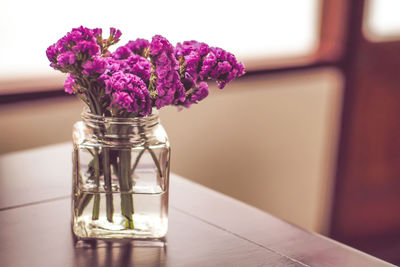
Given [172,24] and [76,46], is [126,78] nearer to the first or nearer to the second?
[76,46]

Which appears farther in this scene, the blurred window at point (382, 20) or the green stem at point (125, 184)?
the blurred window at point (382, 20)

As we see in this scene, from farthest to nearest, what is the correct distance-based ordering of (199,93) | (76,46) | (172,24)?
1. (172,24)
2. (199,93)
3. (76,46)

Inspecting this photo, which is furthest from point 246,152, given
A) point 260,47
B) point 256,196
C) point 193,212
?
point 193,212

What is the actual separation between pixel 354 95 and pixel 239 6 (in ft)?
2.45

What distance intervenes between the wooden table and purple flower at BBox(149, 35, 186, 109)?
10.6 inches

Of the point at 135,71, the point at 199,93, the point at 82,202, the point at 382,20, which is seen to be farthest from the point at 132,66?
the point at 382,20

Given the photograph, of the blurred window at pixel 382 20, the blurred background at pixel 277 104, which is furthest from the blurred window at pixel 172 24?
the blurred window at pixel 382 20

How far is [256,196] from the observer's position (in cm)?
264

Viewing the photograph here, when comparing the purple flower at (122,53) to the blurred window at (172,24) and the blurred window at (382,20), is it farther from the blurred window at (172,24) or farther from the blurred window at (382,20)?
the blurred window at (382,20)

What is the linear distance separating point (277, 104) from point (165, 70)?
1.71 meters

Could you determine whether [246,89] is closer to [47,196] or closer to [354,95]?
[354,95]

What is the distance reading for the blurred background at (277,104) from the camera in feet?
6.56

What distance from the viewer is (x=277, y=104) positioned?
261 cm

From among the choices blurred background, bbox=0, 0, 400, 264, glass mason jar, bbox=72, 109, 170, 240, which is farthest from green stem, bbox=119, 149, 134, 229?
blurred background, bbox=0, 0, 400, 264
